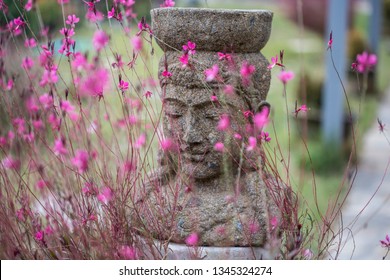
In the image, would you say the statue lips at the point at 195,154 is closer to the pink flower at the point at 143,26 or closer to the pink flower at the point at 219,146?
the pink flower at the point at 219,146

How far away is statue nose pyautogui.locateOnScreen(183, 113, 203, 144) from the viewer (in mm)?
2572

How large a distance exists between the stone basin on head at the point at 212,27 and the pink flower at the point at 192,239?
719 mm

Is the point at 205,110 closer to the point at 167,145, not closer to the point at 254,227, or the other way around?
the point at 167,145

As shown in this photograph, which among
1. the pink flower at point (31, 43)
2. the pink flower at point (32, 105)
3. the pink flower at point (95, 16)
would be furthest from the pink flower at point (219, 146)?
the pink flower at point (32, 105)

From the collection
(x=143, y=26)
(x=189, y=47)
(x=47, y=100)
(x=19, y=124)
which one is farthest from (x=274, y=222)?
(x=19, y=124)

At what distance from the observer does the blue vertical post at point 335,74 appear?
20.6 feet

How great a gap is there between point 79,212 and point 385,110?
28.1 feet

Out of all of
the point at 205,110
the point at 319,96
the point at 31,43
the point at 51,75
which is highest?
the point at 31,43

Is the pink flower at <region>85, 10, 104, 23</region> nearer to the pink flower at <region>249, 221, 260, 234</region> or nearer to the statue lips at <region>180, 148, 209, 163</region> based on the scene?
the statue lips at <region>180, 148, 209, 163</region>

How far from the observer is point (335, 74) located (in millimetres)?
6344

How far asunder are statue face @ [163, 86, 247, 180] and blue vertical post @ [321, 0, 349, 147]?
371cm

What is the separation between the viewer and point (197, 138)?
2.58 metres

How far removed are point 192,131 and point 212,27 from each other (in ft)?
1.37
